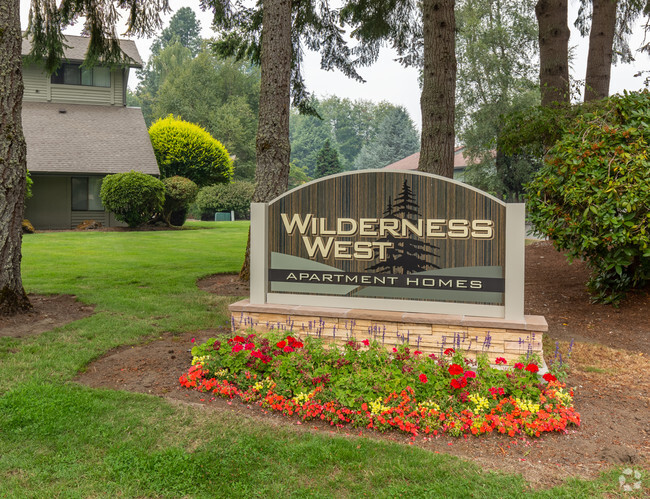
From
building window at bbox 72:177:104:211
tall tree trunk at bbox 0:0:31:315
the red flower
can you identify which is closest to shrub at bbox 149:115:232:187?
building window at bbox 72:177:104:211

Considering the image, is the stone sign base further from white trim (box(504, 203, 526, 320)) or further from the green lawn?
the green lawn

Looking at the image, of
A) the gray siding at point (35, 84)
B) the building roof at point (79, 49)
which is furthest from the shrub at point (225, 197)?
the gray siding at point (35, 84)

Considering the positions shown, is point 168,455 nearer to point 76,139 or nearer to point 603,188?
point 603,188

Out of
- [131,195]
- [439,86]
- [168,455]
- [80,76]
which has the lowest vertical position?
[168,455]

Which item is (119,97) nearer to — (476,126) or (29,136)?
(29,136)

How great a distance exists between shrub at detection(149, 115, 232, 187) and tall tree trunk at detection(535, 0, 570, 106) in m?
16.0

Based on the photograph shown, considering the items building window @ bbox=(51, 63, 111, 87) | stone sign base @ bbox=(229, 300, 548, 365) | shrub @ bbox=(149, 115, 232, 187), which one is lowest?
stone sign base @ bbox=(229, 300, 548, 365)

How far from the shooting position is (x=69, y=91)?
2334 cm

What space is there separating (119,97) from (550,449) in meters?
25.0

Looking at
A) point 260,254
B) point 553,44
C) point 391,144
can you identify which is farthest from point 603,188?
point 391,144

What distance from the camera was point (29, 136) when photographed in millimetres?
20953

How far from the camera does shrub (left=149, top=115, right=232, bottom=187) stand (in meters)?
23.0

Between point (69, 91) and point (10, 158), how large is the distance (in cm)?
1952

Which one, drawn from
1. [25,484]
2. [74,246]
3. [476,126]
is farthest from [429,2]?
[476,126]
